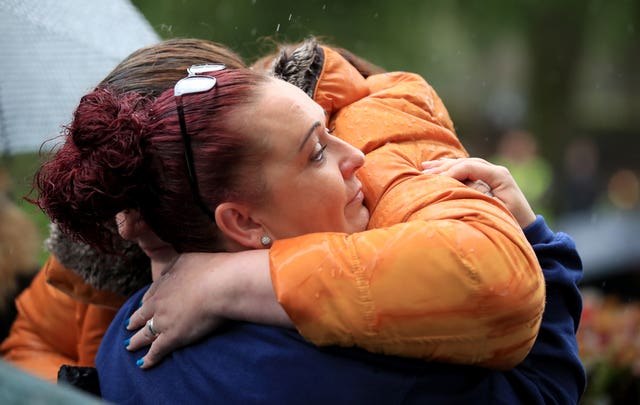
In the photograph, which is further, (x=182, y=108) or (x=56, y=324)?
(x=56, y=324)

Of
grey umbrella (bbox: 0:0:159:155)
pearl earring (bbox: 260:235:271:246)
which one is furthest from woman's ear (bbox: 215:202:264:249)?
grey umbrella (bbox: 0:0:159:155)

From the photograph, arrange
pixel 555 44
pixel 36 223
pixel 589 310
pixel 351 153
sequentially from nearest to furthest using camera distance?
pixel 351 153 < pixel 36 223 < pixel 589 310 < pixel 555 44

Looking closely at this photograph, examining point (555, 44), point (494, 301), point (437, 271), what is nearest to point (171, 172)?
point (437, 271)

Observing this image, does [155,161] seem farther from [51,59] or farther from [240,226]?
[51,59]

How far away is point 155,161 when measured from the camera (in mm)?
1975

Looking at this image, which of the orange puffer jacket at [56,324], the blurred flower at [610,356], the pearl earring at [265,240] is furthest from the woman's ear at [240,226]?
the blurred flower at [610,356]

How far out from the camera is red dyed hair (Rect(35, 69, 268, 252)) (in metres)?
1.93

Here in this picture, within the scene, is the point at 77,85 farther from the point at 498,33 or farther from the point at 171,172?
the point at 498,33

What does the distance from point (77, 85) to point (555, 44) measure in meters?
11.8

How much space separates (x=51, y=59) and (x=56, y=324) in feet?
2.91

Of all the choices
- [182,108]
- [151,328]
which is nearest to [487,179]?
[182,108]

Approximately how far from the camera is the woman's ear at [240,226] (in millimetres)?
1996

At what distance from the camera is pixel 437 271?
1764 mm

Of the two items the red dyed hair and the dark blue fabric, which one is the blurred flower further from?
the red dyed hair
